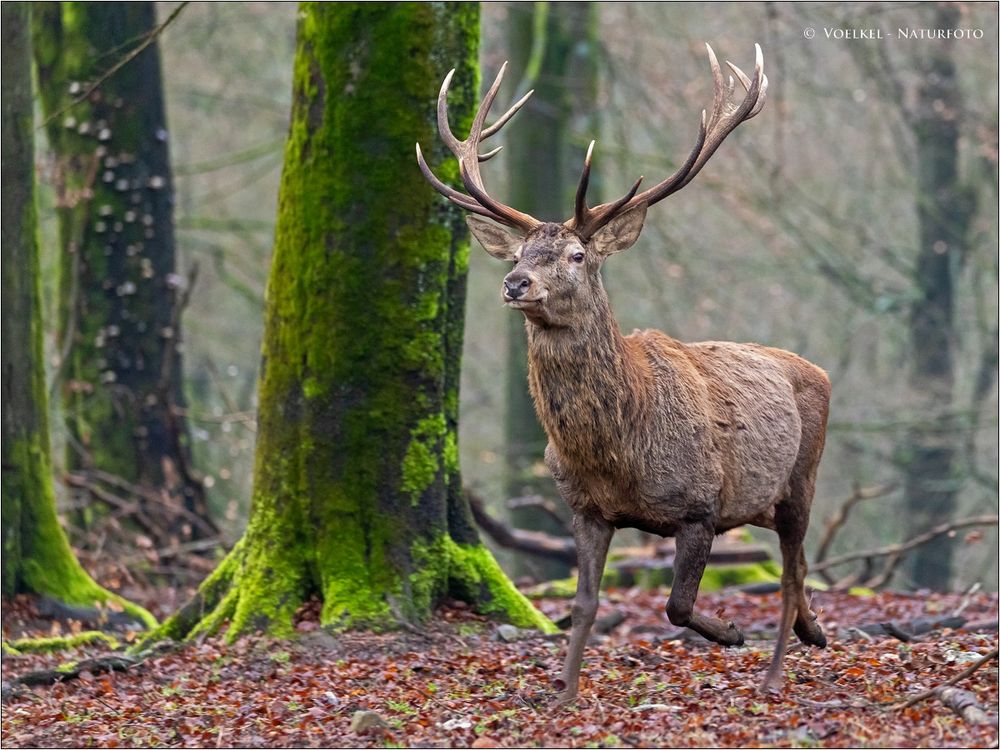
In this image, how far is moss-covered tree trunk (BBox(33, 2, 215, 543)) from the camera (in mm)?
12672

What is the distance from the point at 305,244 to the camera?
8.17 meters

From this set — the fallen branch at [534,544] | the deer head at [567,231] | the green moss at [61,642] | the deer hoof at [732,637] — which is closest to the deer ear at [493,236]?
the deer head at [567,231]

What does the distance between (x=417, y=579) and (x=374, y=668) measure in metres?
0.86

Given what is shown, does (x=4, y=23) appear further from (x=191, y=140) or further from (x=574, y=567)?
(x=191, y=140)

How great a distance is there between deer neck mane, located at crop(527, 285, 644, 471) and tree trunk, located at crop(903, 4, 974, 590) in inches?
502

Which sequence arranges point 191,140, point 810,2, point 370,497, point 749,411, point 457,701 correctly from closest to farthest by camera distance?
point 457,701 < point 749,411 < point 370,497 < point 810,2 < point 191,140

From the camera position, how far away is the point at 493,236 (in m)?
7.04

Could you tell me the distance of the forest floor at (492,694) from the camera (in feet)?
18.9

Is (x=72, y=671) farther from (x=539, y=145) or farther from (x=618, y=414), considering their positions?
(x=539, y=145)

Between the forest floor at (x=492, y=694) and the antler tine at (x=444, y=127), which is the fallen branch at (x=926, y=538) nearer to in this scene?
the forest floor at (x=492, y=694)

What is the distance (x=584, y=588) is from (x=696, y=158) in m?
2.16

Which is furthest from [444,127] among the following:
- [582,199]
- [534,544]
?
[534,544]

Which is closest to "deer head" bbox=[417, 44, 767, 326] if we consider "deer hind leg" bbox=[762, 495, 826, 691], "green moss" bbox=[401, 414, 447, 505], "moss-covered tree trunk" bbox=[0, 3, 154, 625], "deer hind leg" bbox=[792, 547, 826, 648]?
"green moss" bbox=[401, 414, 447, 505]

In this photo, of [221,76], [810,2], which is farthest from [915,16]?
[221,76]
